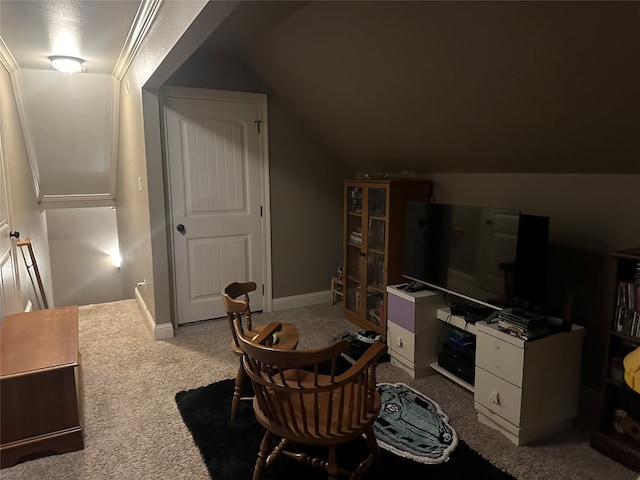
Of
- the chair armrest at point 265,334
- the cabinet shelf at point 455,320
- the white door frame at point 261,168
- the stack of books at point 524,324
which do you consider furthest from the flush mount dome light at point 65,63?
the stack of books at point 524,324

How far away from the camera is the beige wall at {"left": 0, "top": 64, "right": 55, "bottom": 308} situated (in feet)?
11.1

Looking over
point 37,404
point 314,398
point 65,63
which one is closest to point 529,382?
point 314,398

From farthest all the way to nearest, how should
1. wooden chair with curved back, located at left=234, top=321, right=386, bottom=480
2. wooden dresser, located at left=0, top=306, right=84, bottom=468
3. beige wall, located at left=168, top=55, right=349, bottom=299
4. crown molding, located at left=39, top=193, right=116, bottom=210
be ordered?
crown molding, located at left=39, top=193, right=116, bottom=210
beige wall, located at left=168, top=55, right=349, bottom=299
wooden dresser, located at left=0, top=306, right=84, bottom=468
wooden chair with curved back, located at left=234, top=321, right=386, bottom=480

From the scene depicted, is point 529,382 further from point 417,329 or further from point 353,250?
point 353,250

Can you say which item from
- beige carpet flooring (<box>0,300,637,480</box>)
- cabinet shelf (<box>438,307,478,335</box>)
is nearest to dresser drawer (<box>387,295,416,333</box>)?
cabinet shelf (<box>438,307,478,335</box>)

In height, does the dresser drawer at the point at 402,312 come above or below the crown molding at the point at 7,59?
below

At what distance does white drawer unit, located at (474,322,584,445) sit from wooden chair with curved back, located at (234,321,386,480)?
80 cm

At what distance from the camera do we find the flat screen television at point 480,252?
222 centimetres

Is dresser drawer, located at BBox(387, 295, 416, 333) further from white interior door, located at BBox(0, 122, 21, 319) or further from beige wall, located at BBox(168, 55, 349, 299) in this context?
white interior door, located at BBox(0, 122, 21, 319)

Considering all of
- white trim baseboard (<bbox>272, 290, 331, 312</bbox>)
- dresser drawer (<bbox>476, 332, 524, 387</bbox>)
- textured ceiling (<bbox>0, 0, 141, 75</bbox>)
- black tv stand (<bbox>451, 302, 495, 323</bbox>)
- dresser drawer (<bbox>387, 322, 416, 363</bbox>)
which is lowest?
white trim baseboard (<bbox>272, 290, 331, 312</bbox>)

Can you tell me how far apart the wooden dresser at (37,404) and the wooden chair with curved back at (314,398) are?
1.04 metres

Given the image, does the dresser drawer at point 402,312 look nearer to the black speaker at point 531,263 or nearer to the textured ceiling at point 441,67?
the black speaker at point 531,263

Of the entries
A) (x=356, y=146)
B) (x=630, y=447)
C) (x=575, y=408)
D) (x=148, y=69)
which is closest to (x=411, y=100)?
(x=356, y=146)

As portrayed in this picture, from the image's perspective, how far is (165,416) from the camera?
7.73ft
